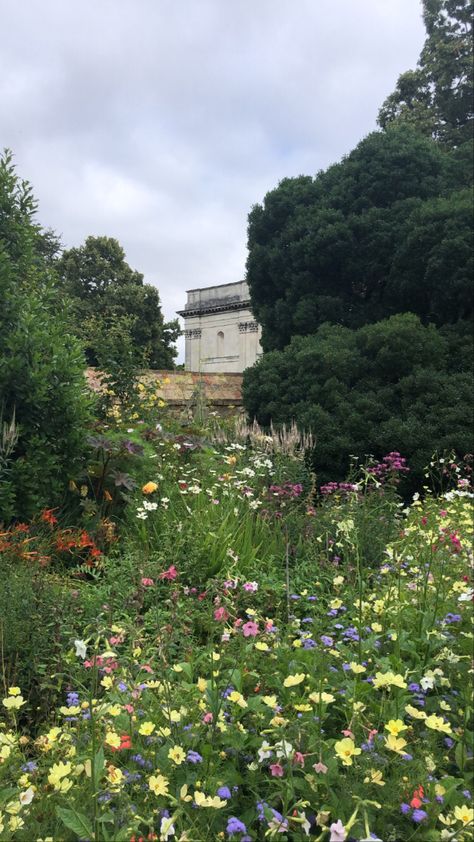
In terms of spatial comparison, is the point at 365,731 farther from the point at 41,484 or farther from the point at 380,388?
the point at 380,388

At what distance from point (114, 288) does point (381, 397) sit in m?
27.2

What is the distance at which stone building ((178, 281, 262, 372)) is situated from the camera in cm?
4119

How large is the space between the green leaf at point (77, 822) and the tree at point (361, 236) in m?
8.24

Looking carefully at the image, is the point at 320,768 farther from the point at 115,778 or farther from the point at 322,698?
the point at 115,778

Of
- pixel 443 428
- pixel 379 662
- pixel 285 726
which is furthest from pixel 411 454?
pixel 285 726

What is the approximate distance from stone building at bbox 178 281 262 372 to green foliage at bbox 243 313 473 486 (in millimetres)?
31507

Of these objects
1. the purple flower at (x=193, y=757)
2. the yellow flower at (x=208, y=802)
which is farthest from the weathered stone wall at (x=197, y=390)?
the yellow flower at (x=208, y=802)

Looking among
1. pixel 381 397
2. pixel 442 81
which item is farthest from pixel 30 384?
pixel 442 81

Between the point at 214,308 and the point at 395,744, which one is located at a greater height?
the point at 214,308

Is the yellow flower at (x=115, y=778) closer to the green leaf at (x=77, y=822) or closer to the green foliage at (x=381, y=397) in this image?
the green leaf at (x=77, y=822)

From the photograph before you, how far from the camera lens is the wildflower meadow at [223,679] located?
1.71 m

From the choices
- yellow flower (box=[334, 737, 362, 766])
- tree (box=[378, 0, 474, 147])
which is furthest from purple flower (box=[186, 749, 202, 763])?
tree (box=[378, 0, 474, 147])

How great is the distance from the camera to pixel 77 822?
150cm

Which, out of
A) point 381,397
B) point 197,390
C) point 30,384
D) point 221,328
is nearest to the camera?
point 30,384
